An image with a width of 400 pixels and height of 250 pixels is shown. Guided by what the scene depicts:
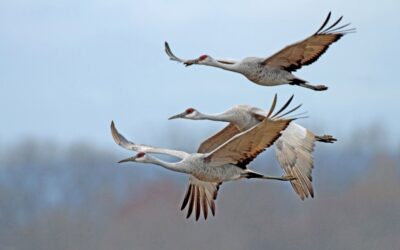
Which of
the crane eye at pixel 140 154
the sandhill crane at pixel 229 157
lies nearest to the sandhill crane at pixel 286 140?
the sandhill crane at pixel 229 157

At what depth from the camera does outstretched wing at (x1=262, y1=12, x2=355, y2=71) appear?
54.9 feet

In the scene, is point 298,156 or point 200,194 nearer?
point 298,156

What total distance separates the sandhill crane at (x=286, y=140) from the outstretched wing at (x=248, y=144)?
117 cm

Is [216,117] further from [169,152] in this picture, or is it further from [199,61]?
[169,152]

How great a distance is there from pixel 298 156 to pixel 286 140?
0.26 metres

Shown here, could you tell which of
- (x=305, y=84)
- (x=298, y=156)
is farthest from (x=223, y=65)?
(x=298, y=156)

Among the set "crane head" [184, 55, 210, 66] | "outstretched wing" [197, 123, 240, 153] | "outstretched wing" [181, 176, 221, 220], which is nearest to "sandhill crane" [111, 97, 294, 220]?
"outstretched wing" [197, 123, 240, 153]

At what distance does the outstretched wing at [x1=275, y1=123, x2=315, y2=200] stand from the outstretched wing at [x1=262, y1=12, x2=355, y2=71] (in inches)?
53.3

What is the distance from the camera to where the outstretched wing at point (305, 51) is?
54.9 ft

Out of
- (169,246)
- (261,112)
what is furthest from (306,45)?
(169,246)

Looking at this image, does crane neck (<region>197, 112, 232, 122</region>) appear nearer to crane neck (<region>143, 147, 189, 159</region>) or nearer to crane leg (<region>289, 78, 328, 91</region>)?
crane neck (<region>143, 147, 189, 159</region>)

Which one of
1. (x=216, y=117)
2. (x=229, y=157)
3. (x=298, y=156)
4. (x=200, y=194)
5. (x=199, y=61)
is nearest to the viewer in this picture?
(x=229, y=157)

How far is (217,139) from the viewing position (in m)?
18.2

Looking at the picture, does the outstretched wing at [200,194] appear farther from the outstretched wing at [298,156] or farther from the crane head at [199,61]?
the crane head at [199,61]
